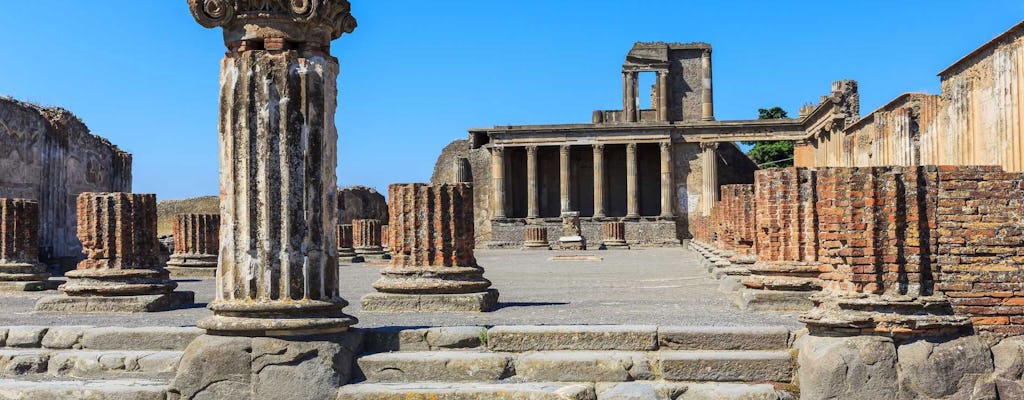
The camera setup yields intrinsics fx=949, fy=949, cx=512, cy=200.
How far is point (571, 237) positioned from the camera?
3506 centimetres

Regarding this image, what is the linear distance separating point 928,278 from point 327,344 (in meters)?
4.18

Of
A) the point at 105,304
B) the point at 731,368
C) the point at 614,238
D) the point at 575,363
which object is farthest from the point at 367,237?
the point at 731,368

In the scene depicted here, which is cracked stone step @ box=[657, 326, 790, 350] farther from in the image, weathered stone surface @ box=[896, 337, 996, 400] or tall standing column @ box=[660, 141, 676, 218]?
tall standing column @ box=[660, 141, 676, 218]

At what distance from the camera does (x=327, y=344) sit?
6477 millimetres

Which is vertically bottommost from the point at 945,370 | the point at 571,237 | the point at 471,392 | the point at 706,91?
the point at 471,392

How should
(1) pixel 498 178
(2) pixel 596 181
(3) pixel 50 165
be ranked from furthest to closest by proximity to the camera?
1. (1) pixel 498 178
2. (2) pixel 596 181
3. (3) pixel 50 165

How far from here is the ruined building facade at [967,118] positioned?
13875mm

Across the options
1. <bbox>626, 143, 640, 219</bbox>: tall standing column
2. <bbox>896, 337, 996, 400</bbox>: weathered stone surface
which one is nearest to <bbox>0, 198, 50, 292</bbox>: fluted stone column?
<bbox>896, 337, 996, 400</bbox>: weathered stone surface

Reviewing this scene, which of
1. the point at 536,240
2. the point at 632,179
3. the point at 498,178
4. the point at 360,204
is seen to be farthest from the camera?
the point at 498,178

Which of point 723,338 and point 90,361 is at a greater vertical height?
point 723,338

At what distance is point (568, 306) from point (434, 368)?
417 centimetres

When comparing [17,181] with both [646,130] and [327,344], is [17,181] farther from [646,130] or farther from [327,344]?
[646,130]

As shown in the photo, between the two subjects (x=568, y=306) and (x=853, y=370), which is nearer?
(x=853, y=370)

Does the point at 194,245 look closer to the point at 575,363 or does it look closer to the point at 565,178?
the point at 575,363
